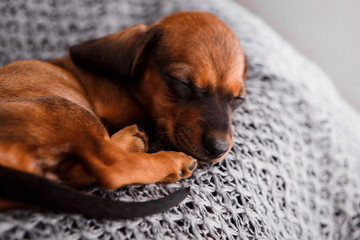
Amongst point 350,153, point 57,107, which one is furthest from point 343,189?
point 57,107

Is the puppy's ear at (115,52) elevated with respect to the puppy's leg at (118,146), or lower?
elevated

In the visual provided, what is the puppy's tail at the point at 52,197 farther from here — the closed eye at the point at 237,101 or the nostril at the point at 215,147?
the closed eye at the point at 237,101

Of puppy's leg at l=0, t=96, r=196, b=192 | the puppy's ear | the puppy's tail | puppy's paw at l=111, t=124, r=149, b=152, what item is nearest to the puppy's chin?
puppy's paw at l=111, t=124, r=149, b=152

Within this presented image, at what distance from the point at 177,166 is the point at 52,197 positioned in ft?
1.98

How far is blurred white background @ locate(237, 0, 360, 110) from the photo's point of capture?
10.8 ft

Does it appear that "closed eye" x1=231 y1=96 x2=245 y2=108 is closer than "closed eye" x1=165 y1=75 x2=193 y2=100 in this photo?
No

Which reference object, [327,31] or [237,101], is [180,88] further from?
[327,31]

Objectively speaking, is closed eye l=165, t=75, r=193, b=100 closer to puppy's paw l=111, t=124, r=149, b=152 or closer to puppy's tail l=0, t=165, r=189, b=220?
puppy's paw l=111, t=124, r=149, b=152

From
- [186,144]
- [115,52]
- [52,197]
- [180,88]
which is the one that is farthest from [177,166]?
[115,52]

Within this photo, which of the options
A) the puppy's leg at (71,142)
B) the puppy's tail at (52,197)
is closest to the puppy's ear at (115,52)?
the puppy's leg at (71,142)

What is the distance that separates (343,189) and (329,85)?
0.95 meters

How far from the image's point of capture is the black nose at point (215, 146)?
1530 mm

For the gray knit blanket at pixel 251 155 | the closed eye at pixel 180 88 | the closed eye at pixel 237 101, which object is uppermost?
the closed eye at pixel 180 88

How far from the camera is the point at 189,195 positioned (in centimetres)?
141
